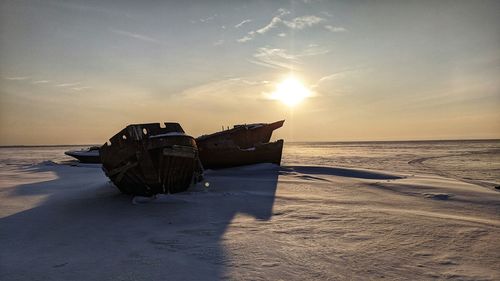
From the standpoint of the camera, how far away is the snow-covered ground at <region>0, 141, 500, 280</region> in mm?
3631

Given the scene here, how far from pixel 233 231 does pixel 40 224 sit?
12.3 ft

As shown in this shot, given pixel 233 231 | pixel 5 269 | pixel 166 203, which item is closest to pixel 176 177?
pixel 166 203

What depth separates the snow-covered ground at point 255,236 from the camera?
11.9ft

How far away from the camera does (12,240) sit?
498 centimetres

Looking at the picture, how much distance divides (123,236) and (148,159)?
335cm

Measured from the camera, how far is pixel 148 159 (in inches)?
323

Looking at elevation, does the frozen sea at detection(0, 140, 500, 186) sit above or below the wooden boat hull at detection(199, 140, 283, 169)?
below

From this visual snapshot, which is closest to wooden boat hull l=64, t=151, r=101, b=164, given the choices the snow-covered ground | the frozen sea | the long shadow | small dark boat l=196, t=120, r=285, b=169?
the frozen sea

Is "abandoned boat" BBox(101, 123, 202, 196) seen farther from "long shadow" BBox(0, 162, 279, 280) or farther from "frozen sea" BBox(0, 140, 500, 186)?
"frozen sea" BBox(0, 140, 500, 186)

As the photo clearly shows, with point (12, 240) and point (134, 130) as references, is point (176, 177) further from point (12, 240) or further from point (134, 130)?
point (12, 240)

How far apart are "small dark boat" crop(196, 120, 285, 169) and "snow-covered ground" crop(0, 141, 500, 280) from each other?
690cm

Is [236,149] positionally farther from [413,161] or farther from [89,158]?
[413,161]

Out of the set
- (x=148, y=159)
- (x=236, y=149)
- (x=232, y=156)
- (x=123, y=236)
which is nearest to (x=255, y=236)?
(x=123, y=236)

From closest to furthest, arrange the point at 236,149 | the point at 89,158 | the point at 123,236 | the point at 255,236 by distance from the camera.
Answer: the point at 255,236, the point at 123,236, the point at 236,149, the point at 89,158
